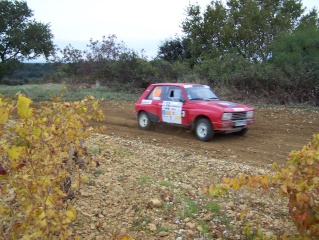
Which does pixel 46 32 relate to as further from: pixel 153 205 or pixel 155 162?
pixel 153 205

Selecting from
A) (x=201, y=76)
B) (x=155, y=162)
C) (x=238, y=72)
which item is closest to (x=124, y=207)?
(x=155, y=162)

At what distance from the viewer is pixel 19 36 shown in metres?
32.2

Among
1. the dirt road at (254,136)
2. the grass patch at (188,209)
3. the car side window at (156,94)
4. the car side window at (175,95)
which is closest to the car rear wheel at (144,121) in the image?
the dirt road at (254,136)

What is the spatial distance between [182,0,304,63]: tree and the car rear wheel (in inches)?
434

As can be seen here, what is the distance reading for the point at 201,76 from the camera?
723 inches

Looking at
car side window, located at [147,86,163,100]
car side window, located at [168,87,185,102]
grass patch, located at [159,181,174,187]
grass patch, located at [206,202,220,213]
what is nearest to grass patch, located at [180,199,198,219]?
grass patch, located at [206,202,220,213]

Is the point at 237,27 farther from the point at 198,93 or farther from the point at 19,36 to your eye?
the point at 19,36

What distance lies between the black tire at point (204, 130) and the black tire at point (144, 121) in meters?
1.77

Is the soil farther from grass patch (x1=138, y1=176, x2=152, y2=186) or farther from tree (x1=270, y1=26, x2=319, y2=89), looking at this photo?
tree (x1=270, y1=26, x2=319, y2=89)

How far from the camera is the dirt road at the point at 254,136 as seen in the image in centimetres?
811

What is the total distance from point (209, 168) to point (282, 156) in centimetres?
223

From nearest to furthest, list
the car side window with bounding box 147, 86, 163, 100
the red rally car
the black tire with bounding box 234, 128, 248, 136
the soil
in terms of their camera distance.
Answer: the soil < the red rally car < the black tire with bounding box 234, 128, 248, 136 < the car side window with bounding box 147, 86, 163, 100

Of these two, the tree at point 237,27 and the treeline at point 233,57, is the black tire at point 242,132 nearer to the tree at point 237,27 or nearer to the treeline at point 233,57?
the treeline at point 233,57

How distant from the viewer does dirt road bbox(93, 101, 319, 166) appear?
26.6 ft
